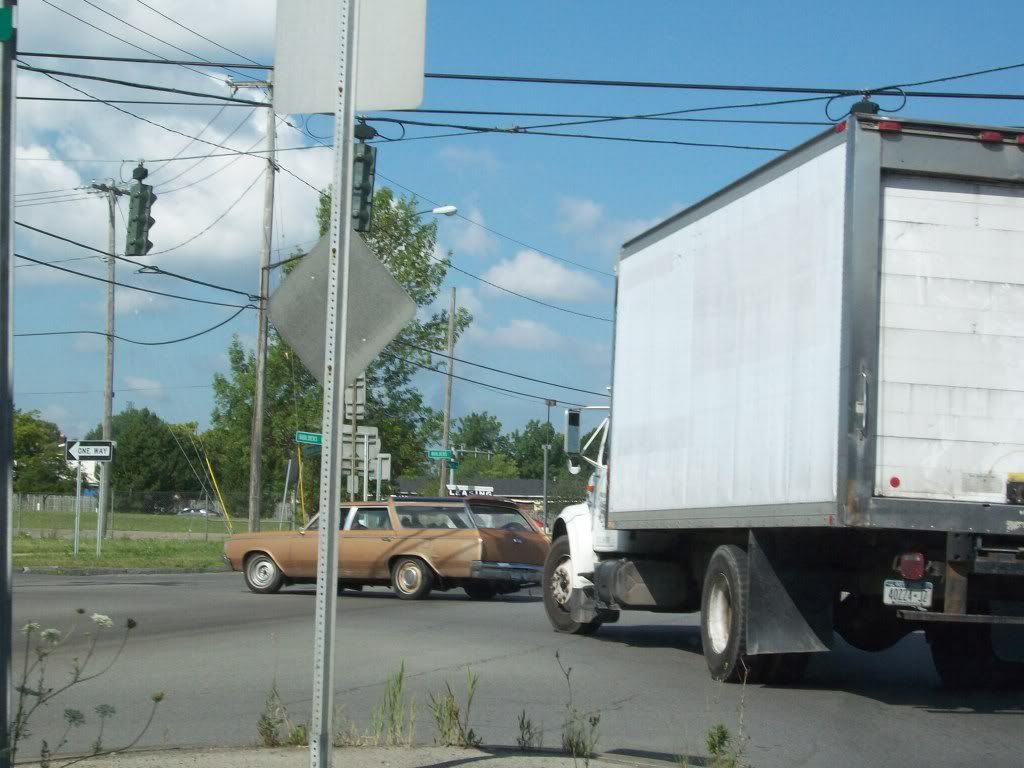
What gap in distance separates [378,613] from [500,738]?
966cm

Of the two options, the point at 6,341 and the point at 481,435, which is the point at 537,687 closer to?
the point at 6,341

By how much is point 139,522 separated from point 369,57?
224 feet

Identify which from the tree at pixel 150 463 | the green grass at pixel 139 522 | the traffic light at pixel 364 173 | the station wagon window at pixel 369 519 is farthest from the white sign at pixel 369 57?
the tree at pixel 150 463

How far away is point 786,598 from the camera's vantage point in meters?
9.98

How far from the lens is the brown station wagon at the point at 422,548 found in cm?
1998

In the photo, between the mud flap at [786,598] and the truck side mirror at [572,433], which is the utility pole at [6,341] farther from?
the truck side mirror at [572,433]

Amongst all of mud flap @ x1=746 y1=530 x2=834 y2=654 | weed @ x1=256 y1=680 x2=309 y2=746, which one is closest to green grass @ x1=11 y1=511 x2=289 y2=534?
mud flap @ x1=746 y1=530 x2=834 y2=654

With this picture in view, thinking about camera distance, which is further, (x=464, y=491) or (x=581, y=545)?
(x=464, y=491)

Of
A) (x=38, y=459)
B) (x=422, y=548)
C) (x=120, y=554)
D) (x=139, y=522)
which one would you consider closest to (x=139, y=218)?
(x=422, y=548)

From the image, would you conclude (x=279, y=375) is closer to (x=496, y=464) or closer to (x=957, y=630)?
(x=957, y=630)

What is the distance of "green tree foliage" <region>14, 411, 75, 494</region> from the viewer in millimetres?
111625

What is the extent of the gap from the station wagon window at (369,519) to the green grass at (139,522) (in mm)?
37254

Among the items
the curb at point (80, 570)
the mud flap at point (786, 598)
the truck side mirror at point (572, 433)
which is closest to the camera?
the mud flap at point (786, 598)

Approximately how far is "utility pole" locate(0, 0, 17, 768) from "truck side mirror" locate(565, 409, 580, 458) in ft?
30.1
